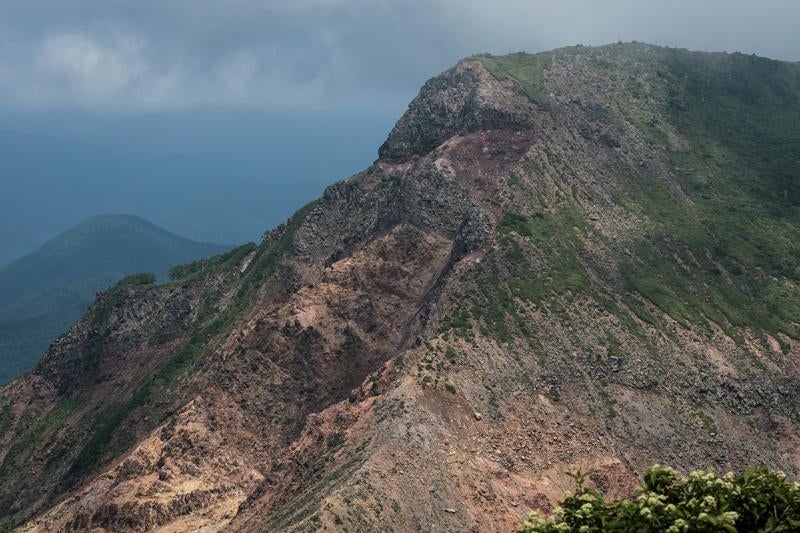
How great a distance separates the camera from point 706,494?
29719 millimetres

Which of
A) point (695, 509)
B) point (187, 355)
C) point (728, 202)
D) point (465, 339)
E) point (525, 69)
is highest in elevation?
point (525, 69)

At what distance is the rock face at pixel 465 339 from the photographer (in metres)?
65.4

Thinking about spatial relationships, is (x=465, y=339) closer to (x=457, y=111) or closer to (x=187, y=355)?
(x=187, y=355)

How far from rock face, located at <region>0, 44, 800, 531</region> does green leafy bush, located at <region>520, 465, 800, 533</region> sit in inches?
1110

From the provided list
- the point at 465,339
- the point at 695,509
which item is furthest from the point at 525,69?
the point at 695,509

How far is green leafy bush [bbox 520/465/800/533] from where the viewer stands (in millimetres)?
28031

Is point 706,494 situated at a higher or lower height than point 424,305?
lower

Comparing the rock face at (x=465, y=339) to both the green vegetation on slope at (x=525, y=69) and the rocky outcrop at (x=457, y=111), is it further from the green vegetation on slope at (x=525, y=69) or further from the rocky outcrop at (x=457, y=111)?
the green vegetation on slope at (x=525, y=69)

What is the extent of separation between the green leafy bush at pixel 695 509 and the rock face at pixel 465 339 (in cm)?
2819

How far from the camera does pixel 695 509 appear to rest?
28.7 metres

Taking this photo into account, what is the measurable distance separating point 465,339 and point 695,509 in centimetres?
4398

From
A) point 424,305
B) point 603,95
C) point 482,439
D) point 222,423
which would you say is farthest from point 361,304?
point 603,95

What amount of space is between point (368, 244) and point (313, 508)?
39.7 m

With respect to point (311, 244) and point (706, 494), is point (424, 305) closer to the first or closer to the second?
point (311, 244)
